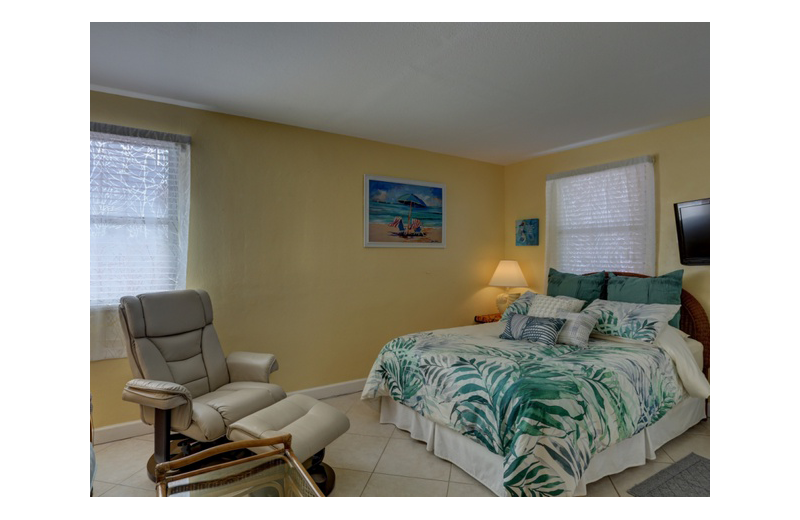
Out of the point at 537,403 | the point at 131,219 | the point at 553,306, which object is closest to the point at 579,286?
the point at 553,306

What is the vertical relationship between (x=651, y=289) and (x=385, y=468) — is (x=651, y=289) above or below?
above

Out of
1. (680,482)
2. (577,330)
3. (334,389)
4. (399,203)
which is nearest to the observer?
(680,482)

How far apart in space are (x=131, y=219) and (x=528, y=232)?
371 centimetres

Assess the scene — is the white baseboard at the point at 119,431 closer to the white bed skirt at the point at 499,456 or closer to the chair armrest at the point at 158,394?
the chair armrest at the point at 158,394

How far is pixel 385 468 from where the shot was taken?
2357 millimetres

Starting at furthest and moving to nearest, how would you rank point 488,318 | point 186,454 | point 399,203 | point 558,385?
1. point 488,318
2. point 399,203
3. point 186,454
4. point 558,385

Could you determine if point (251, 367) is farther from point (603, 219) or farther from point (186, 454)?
point (603, 219)

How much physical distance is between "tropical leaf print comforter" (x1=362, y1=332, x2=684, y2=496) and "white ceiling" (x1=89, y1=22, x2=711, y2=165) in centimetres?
160

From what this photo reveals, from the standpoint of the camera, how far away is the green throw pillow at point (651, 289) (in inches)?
119

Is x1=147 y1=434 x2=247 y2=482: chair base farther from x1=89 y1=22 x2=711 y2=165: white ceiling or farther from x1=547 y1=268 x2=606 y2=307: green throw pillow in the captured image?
x1=547 y1=268 x2=606 y2=307: green throw pillow
